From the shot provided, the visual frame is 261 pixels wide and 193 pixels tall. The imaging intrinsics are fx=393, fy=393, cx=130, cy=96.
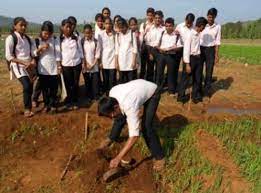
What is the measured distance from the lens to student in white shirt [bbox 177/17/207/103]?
7.88 metres

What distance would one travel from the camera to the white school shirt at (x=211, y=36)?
345 inches

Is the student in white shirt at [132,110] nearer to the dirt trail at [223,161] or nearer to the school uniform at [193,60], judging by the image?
the dirt trail at [223,161]

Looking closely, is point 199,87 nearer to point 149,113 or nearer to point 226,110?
point 226,110

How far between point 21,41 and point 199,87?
394 centimetres

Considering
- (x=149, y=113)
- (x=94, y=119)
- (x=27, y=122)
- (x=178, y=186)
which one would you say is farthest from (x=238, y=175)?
(x=27, y=122)

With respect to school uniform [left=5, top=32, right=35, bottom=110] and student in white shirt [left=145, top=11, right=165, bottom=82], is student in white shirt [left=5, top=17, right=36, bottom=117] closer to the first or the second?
school uniform [left=5, top=32, right=35, bottom=110]

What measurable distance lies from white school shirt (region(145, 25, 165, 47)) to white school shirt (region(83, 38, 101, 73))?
1.29 meters

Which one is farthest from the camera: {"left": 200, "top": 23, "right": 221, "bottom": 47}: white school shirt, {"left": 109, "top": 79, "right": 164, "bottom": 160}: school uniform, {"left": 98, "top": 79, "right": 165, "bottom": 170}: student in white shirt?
{"left": 200, "top": 23, "right": 221, "bottom": 47}: white school shirt

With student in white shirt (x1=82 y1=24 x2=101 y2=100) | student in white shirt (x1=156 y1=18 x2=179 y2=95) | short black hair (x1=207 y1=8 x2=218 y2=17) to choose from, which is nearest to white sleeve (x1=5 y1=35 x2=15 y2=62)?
student in white shirt (x1=82 y1=24 x2=101 y2=100)

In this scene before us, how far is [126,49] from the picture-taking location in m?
7.82

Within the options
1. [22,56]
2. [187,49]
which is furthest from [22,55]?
[187,49]

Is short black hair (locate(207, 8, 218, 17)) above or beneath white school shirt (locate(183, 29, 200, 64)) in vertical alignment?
above

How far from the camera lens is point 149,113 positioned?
5.55 metres

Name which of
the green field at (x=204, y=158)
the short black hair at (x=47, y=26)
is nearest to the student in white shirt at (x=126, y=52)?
the short black hair at (x=47, y=26)
